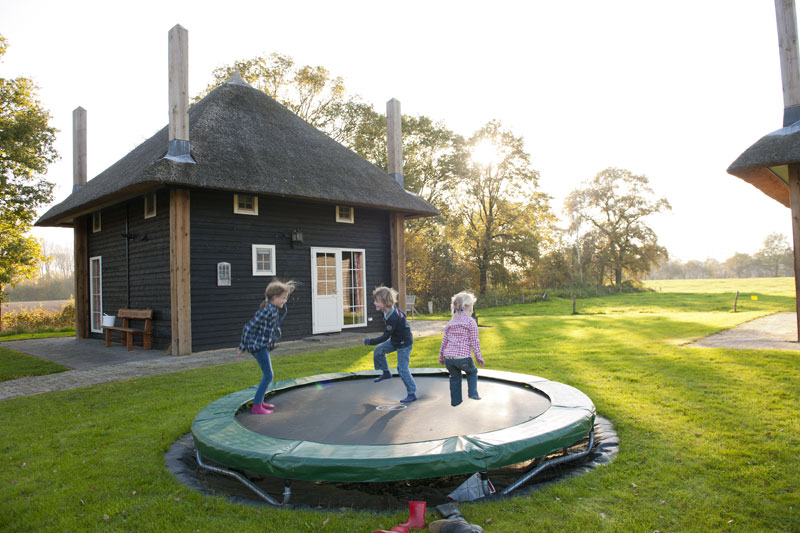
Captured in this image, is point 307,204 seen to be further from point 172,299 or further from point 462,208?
point 462,208

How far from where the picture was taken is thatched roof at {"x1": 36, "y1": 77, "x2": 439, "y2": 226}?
9117 mm

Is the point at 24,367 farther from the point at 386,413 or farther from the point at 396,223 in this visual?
the point at 396,223

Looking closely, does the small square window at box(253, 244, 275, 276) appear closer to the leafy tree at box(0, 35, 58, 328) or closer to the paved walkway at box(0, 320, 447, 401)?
the paved walkway at box(0, 320, 447, 401)

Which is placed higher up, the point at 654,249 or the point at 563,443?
the point at 654,249

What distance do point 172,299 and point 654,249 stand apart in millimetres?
33182

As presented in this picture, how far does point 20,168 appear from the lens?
18156 millimetres


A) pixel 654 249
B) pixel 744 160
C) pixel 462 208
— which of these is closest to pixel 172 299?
pixel 744 160

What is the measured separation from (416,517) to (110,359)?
8.53m

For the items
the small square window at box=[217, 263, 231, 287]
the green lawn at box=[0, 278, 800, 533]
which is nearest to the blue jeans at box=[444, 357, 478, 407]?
the green lawn at box=[0, 278, 800, 533]

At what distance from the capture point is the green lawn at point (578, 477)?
2625 millimetres

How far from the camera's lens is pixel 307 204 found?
11016 mm

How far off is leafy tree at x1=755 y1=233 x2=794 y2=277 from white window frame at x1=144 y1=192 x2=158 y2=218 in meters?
76.9

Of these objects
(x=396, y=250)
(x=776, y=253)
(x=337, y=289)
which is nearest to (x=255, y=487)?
(x=337, y=289)

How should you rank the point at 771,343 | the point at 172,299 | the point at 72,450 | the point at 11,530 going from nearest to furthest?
the point at 11,530 < the point at 72,450 < the point at 771,343 < the point at 172,299
